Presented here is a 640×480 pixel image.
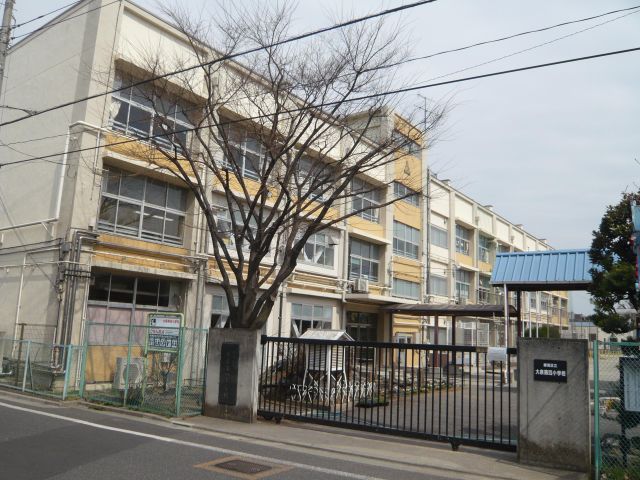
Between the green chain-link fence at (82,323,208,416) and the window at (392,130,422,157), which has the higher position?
the window at (392,130,422,157)

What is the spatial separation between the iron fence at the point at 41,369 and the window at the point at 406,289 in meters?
20.8

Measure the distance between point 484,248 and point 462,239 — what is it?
533cm

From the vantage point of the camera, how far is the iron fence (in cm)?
1461

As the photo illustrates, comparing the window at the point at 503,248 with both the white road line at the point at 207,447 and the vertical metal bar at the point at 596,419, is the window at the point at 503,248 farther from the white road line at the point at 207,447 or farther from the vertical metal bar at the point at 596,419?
the white road line at the point at 207,447

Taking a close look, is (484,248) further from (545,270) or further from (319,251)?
(545,270)

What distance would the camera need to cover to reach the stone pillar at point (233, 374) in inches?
467

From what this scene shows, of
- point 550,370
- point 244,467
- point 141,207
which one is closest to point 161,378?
point 244,467

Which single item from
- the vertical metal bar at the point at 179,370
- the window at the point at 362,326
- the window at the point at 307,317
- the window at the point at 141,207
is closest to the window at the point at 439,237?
the window at the point at 362,326

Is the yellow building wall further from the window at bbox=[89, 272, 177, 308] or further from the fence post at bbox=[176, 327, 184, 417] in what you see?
the fence post at bbox=[176, 327, 184, 417]

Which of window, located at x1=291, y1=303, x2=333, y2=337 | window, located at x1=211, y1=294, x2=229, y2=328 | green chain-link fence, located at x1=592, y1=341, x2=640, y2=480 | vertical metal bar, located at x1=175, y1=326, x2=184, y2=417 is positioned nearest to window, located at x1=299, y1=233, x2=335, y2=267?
window, located at x1=291, y1=303, x2=333, y2=337

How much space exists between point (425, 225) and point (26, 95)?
980 inches

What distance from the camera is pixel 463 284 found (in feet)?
142

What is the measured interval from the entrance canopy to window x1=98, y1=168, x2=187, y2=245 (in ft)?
47.7

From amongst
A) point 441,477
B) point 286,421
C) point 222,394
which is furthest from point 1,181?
point 441,477
